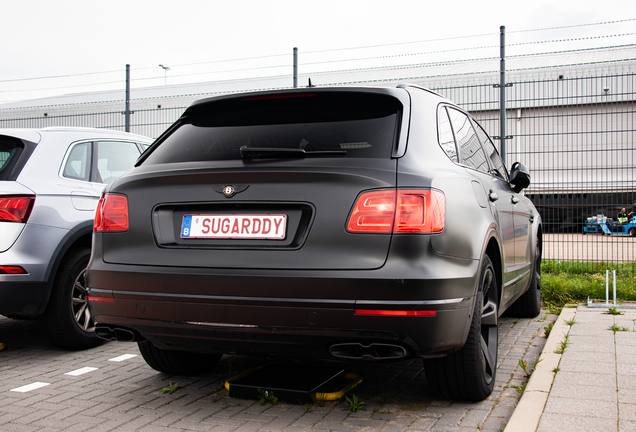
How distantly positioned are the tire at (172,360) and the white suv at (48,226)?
111cm

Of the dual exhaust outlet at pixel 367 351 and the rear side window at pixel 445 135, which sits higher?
the rear side window at pixel 445 135

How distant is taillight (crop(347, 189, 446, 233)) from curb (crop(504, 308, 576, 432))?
1028 millimetres

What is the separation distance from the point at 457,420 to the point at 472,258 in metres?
0.83

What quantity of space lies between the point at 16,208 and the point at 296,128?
2.41 meters

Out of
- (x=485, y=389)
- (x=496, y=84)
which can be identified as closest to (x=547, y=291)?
(x=496, y=84)

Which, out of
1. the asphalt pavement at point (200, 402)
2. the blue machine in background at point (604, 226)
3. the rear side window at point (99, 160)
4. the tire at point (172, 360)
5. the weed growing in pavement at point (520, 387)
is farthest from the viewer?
the blue machine in background at point (604, 226)

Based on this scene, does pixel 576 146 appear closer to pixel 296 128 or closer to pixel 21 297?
pixel 296 128

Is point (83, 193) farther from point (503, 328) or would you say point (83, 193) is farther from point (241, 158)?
point (503, 328)

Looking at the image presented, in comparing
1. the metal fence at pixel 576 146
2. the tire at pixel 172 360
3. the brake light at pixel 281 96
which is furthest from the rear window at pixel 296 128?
the metal fence at pixel 576 146

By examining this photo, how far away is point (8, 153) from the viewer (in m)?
4.53

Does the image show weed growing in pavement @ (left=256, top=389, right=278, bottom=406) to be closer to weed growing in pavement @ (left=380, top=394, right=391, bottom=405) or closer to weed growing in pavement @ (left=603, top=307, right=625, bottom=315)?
weed growing in pavement @ (left=380, top=394, right=391, bottom=405)

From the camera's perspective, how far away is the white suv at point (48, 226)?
4.19m

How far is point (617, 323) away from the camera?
209 inches

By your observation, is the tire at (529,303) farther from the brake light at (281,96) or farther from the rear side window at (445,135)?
the brake light at (281,96)
